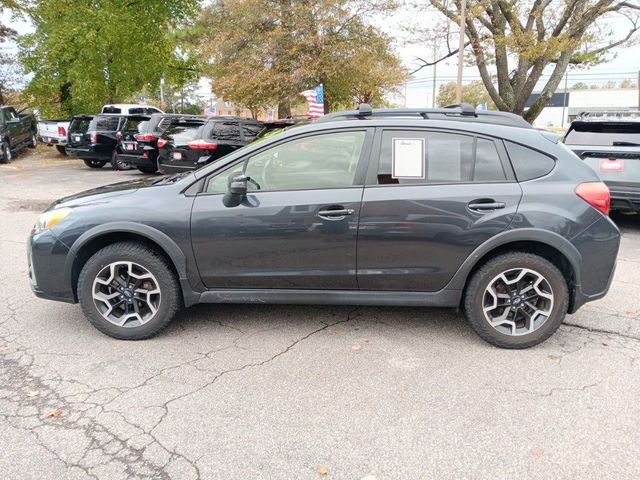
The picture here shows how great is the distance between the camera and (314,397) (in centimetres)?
306

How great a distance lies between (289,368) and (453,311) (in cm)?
177

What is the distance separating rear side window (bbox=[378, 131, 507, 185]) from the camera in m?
3.68

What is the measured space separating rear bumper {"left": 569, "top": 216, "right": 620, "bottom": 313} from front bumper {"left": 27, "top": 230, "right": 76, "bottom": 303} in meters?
3.73

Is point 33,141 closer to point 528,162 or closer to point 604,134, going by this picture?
point 604,134

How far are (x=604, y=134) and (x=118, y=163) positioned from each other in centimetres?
1297

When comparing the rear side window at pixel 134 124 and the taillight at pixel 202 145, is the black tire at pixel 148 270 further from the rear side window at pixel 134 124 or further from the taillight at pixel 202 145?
the rear side window at pixel 134 124

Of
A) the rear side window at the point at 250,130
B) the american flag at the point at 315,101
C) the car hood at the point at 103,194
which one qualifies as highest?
the american flag at the point at 315,101

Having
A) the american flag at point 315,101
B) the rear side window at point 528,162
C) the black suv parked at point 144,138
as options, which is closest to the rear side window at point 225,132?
the black suv parked at point 144,138

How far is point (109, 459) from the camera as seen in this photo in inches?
98.5

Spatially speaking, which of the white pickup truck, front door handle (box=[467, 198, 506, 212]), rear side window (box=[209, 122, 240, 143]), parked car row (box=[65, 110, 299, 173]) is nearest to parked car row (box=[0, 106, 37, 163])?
the white pickup truck

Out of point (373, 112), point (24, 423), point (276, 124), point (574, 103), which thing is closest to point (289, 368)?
point (24, 423)

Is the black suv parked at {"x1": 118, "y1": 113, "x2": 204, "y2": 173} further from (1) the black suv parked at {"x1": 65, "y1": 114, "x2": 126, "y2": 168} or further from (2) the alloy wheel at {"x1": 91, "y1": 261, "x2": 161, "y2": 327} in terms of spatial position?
(2) the alloy wheel at {"x1": 91, "y1": 261, "x2": 161, "y2": 327}

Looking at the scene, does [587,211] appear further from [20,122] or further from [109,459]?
[20,122]

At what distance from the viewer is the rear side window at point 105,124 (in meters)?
15.9
